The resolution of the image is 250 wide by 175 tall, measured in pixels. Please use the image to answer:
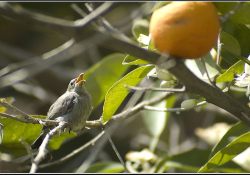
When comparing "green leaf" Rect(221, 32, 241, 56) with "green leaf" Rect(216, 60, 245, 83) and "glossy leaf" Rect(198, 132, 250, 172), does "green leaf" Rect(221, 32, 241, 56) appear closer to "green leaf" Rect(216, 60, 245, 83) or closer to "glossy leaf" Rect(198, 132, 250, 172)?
"green leaf" Rect(216, 60, 245, 83)

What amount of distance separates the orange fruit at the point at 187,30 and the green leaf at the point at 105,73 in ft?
4.94

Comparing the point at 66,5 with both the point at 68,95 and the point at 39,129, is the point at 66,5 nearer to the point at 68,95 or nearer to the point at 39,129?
the point at 68,95

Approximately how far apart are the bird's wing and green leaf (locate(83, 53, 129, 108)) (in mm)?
452

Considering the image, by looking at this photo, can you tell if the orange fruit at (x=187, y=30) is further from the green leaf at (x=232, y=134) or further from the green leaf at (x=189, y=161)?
the green leaf at (x=189, y=161)

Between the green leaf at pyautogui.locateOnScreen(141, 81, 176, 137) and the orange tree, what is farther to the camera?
the green leaf at pyautogui.locateOnScreen(141, 81, 176, 137)

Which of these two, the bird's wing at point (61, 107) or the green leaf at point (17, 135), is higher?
→ the bird's wing at point (61, 107)

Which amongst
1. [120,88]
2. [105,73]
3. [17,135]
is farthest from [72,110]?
[120,88]

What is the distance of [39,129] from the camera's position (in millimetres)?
2189

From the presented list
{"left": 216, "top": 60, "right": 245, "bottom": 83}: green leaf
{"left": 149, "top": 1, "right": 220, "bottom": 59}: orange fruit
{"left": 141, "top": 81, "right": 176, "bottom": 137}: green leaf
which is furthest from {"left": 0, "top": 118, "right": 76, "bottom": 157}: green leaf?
{"left": 149, "top": 1, "right": 220, "bottom": 59}: orange fruit

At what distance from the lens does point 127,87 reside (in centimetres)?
98

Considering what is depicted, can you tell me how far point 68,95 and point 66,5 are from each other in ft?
4.87

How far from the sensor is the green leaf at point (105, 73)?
244cm

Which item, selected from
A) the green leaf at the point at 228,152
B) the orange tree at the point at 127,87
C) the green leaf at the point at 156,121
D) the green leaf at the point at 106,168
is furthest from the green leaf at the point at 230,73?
the green leaf at the point at 106,168

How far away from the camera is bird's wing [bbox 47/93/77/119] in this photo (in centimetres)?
283
